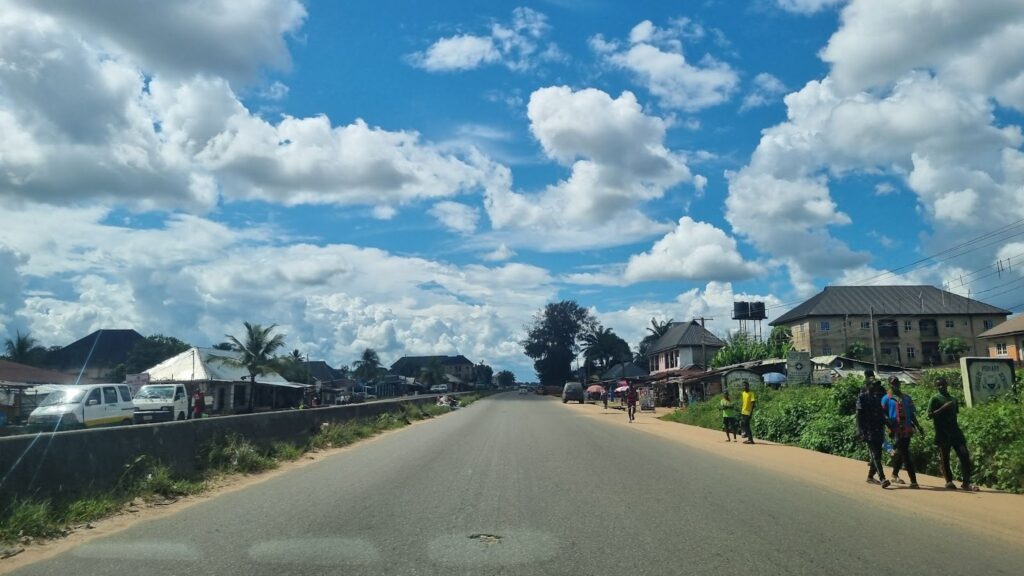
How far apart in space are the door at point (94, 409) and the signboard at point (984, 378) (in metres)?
22.2

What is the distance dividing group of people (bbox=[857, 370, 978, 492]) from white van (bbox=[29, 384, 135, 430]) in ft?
64.3

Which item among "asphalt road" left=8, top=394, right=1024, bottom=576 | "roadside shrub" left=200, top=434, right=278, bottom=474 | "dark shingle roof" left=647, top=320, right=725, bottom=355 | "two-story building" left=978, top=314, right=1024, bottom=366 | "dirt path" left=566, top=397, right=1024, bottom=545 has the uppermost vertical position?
"dark shingle roof" left=647, top=320, right=725, bottom=355

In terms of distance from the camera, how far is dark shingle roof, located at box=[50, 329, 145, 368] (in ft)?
278

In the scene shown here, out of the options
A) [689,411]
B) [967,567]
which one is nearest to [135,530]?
[967,567]

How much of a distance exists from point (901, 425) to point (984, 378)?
17.6ft

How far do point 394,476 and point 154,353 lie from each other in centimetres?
7833

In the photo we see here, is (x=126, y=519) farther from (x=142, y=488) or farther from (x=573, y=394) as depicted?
(x=573, y=394)

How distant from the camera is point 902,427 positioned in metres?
11.7

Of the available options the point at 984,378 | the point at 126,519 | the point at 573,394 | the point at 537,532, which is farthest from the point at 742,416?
the point at 573,394

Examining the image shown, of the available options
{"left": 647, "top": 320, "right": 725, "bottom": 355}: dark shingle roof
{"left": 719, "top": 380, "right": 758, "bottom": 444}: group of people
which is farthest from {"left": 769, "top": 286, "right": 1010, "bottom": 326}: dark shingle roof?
{"left": 719, "top": 380, "right": 758, "bottom": 444}: group of people

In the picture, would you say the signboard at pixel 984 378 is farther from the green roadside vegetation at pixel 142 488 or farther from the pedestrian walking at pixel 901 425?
the green roadside vegetation at pixel 142 488

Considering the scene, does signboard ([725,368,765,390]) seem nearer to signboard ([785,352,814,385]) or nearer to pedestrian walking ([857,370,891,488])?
signboard ([785,352,814,385])

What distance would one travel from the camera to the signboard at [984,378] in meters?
15.5

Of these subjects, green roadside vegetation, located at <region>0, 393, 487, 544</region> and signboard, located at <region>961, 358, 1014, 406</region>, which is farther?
signboard, located at <region>961, 358, 1014, 406</region>
